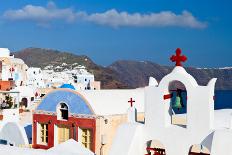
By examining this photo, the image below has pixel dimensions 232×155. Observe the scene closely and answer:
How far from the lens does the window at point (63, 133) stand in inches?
845

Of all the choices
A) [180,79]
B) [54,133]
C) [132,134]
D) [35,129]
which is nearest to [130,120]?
[132,134]

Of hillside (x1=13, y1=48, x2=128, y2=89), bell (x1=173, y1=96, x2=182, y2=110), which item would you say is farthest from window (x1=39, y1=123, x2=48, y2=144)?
hillside (x1=13, y1=48, x2=128, y2=89)

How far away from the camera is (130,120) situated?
13508 mm

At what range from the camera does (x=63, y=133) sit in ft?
71.4

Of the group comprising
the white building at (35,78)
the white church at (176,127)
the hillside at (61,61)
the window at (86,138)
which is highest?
the hillside at (61,61)

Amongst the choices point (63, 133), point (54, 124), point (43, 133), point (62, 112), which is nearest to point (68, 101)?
point (62, 112)

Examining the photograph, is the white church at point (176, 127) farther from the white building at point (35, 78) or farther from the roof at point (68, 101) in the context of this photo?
the white building at point (35, 78)

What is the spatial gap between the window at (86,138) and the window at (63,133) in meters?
1.05

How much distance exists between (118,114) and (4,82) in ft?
74.2

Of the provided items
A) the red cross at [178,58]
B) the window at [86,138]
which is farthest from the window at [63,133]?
the red cross at [178,58]

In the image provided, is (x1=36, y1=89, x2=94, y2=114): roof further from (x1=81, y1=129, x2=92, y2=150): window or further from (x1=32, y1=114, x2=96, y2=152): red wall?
(x1=81, y1=129, x2=92, y2=150): window

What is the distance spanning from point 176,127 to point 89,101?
9.11 metres

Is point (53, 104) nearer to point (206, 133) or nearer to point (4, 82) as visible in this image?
point (206, 133)

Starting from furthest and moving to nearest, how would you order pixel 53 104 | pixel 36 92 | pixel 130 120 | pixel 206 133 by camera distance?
1. pixel 36 92
2. pixel 53 104
3. pixel 130 120
4. pixel 206 133
